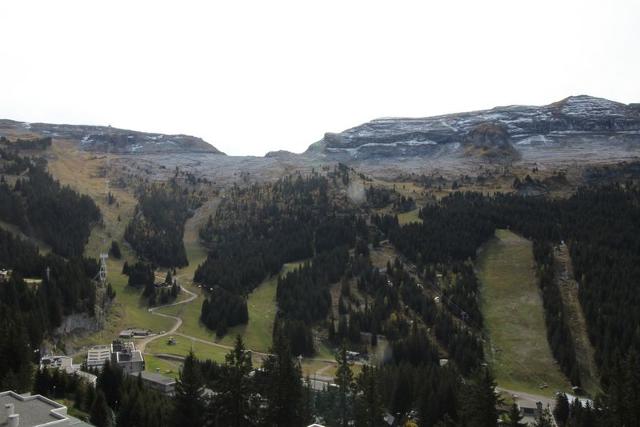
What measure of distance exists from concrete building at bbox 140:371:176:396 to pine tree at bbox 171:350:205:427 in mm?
38291

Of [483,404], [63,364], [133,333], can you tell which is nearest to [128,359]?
[63,364]

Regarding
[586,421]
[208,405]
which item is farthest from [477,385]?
[586,421]

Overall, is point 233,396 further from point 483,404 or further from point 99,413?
point 483,404

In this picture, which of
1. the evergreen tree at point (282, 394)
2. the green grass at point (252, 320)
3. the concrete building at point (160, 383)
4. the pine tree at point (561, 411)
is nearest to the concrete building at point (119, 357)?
the concrete building at point (160, 383)

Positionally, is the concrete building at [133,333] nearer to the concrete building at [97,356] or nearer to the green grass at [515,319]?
the concrete building at [97,356]

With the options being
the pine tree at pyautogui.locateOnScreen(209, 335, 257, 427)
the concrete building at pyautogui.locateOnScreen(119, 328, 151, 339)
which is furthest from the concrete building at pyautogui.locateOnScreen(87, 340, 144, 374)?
the pine tree at pyautogui.locateOnScreen(209, 335, 257, 427)

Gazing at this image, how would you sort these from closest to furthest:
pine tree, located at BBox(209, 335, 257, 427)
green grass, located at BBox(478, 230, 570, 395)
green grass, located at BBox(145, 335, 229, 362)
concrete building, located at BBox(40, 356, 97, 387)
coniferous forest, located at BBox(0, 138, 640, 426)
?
pine tree, located at BBox(209, 335, 257, 427)
coniferous forest, located at BBox(0, 138, 640, 426)
concrete building, located at BBox(40, 356, 97, 387)
green grass, located at BBox(145, 335, 229, 362)
green grass, located at BBox(478, 230, 570, 395)

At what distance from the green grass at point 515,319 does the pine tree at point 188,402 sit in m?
84.0

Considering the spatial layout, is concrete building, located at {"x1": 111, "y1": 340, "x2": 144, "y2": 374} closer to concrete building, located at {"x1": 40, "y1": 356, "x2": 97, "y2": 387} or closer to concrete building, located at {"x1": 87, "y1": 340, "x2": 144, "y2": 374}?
concrete building, located at {"x1": 87, "y1": 340, "x2": 144, "y2": 374}

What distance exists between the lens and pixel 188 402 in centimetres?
5297

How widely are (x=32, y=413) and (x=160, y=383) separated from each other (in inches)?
1959

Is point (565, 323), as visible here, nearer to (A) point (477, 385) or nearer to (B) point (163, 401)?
(A) point (477, 385)

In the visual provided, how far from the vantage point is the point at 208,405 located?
2149 inches

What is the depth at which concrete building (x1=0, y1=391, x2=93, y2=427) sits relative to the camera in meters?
40.8
